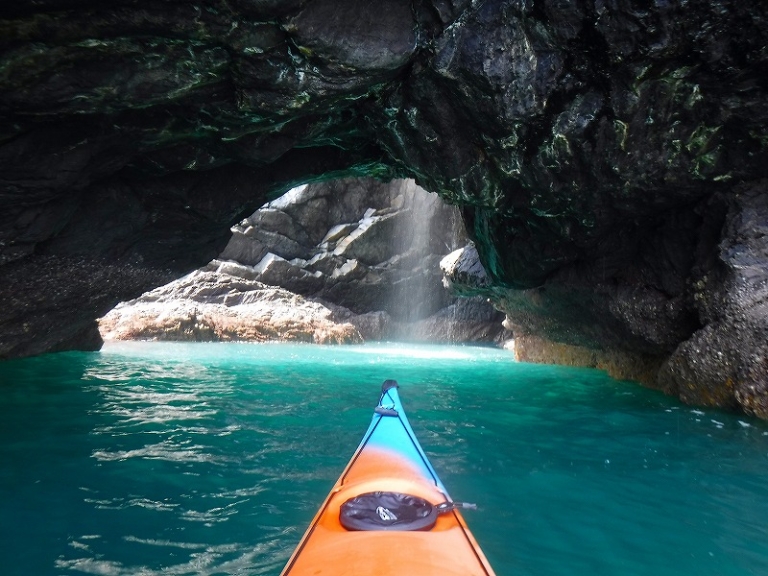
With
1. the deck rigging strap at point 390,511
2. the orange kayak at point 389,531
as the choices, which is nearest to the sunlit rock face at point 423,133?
the orange kayak at point 389,531

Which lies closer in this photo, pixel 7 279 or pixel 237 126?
pixel 237 126

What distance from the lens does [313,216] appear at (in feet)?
87.9

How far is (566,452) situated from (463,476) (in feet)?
5.43

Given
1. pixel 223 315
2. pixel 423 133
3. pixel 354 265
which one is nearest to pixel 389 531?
pixel 423 133

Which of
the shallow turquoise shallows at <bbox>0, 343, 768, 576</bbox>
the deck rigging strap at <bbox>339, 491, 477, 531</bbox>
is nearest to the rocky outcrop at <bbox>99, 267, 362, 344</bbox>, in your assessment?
the shallow turquoise shallows at <bbox>0, 343, 768, 576</bbox>

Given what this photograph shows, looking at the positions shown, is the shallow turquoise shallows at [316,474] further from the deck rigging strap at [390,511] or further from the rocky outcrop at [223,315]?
the rocky outcrop at [223,315]

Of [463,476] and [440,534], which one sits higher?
[440,534]

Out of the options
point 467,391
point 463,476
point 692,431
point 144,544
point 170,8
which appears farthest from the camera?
point 467,391

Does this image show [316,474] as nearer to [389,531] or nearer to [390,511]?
[390,511]

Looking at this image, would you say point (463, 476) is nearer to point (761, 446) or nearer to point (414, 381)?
point (761, 446)

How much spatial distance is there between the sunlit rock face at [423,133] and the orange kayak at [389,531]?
16.6 ft

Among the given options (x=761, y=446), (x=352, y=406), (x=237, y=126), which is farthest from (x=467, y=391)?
(x=237, y=126)

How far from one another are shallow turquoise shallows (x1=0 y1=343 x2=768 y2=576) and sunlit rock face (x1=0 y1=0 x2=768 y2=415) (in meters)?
1.95

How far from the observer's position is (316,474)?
489 cm
